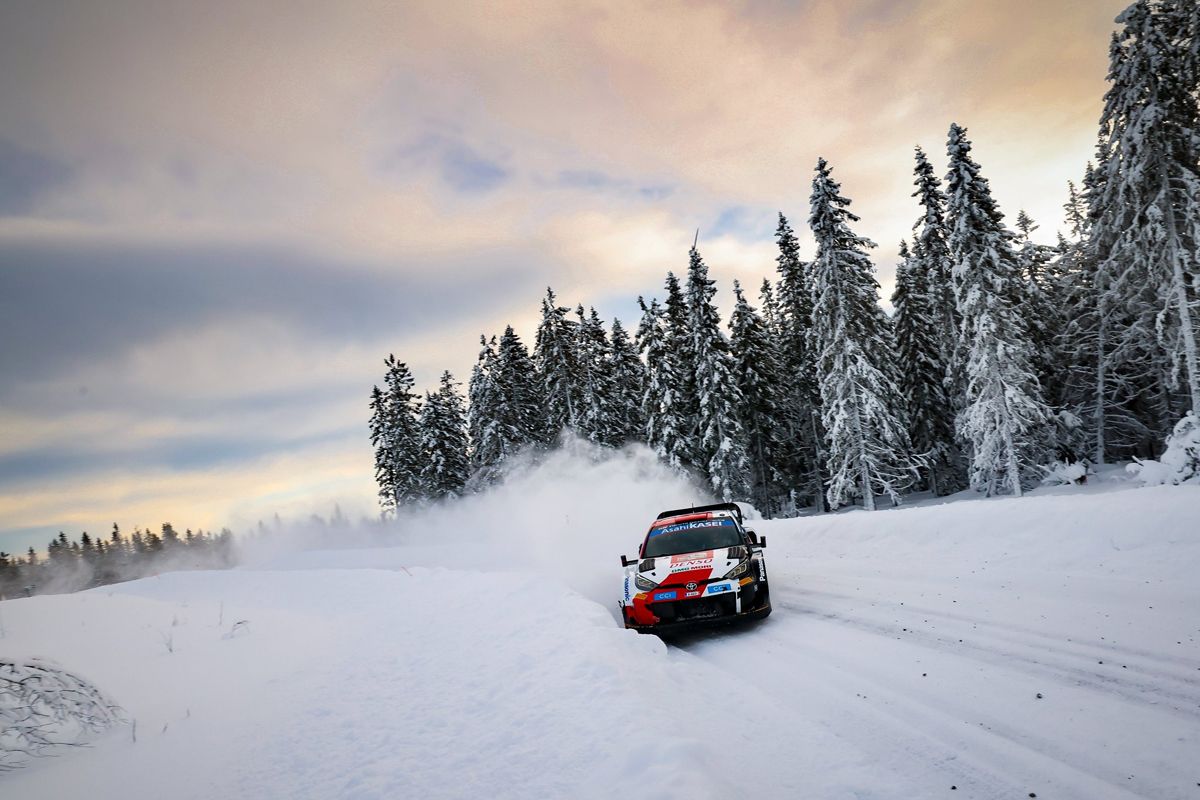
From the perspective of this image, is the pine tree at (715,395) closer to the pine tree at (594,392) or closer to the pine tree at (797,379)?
the pine tree at (797,379)

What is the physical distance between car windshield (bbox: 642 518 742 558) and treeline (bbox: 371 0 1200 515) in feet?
68.7

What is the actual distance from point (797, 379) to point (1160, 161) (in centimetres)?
2228

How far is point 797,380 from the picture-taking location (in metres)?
40.3

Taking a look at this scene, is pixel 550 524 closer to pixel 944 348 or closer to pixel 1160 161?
pixel 944 348

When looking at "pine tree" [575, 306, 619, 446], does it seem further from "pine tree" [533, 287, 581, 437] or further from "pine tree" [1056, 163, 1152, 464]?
"pine tree" [1056, 163, 1152, 464]

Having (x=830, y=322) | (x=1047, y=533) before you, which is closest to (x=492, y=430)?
(x=830, y=322)

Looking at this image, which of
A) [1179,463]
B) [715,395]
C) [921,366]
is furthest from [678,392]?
[1179,463]

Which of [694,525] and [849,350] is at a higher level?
[849,350]

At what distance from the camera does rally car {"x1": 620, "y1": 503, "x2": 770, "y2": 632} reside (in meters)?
7.83

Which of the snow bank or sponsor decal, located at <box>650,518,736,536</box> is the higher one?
sponsor decal, located at <box>650,518,736,536</box>

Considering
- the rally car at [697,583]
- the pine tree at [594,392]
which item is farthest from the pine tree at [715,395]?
the rally car at [697,583]

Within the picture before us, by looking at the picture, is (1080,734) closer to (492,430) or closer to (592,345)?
(592,345)

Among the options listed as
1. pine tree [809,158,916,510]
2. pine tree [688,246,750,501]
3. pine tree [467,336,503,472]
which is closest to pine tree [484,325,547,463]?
pine tree [467,336,503,472]

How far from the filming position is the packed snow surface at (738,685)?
3.87 metres
